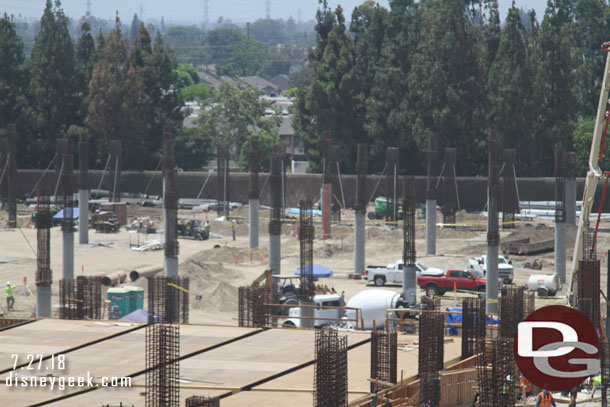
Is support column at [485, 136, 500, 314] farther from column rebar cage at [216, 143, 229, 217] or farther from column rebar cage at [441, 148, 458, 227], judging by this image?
column rebar cage at [216, 143, 229, 217]

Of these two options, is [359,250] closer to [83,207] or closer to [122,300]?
[122,300]

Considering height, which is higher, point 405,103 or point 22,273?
point 405,103

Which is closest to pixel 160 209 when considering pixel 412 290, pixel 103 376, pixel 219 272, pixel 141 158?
pixel 141 158

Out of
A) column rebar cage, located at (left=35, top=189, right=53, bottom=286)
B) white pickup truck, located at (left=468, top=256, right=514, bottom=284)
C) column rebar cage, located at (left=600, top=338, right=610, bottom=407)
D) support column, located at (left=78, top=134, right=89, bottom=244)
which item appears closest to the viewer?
column rebar cage, located at (left=600, top=338, right=610, bottom=407)

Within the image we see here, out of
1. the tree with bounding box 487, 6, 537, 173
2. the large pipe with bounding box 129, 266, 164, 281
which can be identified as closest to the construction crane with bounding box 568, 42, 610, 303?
the large pipe with bounding box 129, 266, 164, 281

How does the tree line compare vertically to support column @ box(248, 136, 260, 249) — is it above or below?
above

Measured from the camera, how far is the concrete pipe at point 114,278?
124 feet

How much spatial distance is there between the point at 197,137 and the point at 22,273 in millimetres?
39943

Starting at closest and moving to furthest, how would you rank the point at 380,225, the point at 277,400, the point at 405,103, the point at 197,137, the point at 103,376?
1. the point at 277,400
2. the point at 103,376
3. the point at 380,225
4. the point at 405,103
5. the point at 197,137

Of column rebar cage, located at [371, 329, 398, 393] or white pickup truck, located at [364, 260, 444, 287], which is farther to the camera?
white pickup truck, located at [364, 260, 444, 287]

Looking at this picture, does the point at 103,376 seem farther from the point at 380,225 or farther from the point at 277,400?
the point at 380,225

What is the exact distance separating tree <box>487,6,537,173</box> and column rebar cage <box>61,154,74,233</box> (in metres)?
33.8

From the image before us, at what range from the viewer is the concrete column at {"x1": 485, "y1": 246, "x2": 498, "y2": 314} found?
3275 centimetres

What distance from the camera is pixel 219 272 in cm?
4253
